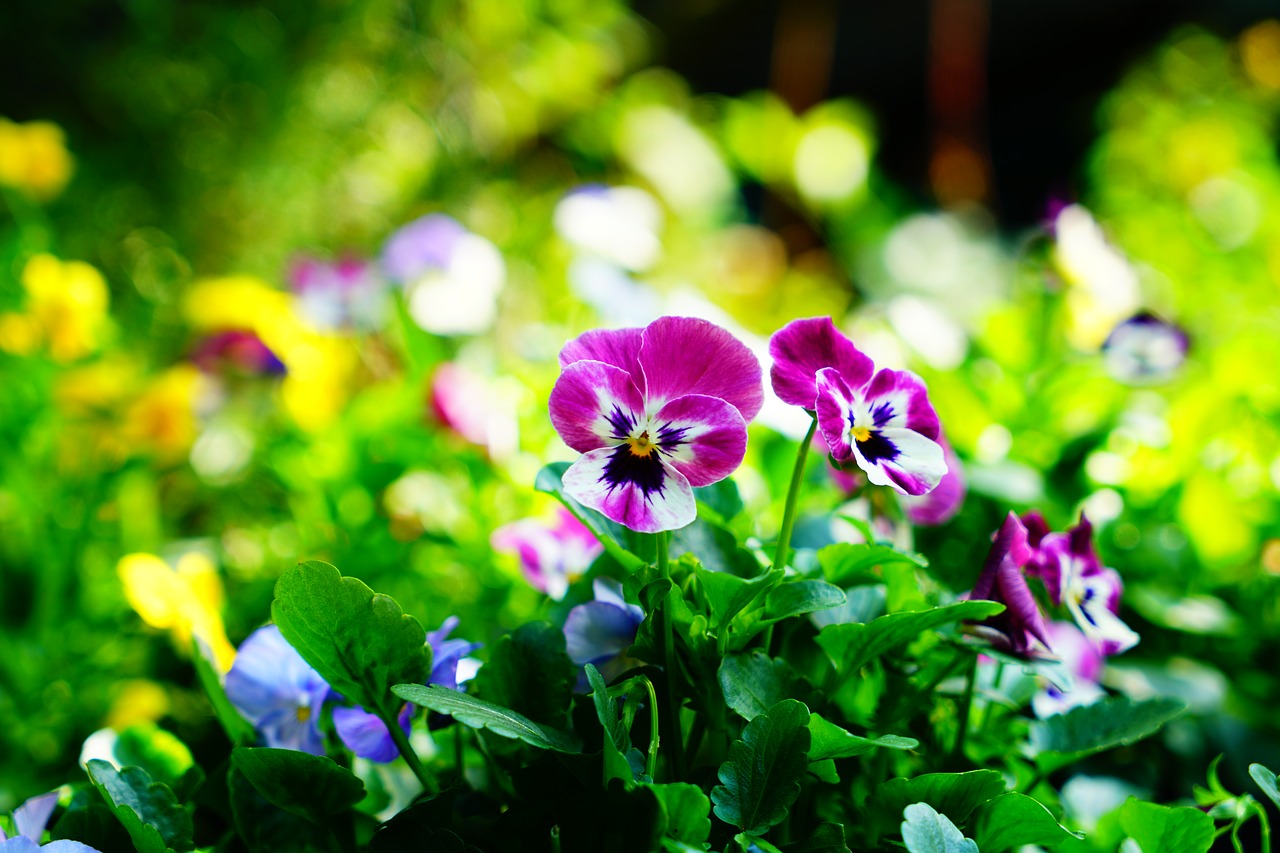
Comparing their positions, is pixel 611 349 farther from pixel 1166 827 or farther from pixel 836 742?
Result: pixel 1166 827

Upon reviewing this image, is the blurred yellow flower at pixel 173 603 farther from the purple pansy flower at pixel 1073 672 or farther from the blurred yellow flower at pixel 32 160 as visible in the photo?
the blurred yellow flower at pixel 32 160

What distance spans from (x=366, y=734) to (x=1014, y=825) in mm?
303

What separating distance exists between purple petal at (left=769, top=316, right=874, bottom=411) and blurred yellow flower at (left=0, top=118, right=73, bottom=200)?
1.10 metres

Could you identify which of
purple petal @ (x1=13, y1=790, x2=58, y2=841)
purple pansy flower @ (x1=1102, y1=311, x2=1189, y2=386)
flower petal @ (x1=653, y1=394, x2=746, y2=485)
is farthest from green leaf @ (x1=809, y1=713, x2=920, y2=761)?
purple pansy flower @ (x1=1102, y1=311, x2=1189, y2=386)

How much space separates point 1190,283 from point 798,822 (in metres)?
1.57

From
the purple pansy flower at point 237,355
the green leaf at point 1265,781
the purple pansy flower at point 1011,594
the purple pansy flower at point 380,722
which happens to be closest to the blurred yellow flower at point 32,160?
the purple pansy flower at point 237,355

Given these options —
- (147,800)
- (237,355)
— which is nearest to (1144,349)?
(147,800)

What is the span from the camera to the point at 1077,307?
1035 millimetres

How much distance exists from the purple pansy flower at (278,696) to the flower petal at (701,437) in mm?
236

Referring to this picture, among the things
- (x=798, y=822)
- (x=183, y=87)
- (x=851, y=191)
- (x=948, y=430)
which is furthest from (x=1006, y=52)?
(x=798, y=822)

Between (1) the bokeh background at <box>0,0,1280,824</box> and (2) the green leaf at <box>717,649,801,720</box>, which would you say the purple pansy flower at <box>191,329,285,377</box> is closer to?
(1) the bokeh background at <box>0,0,1280,824</box>

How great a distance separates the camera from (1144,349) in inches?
35.7

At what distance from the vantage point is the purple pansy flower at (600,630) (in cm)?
49

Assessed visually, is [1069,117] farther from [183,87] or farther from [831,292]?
[183,87]
